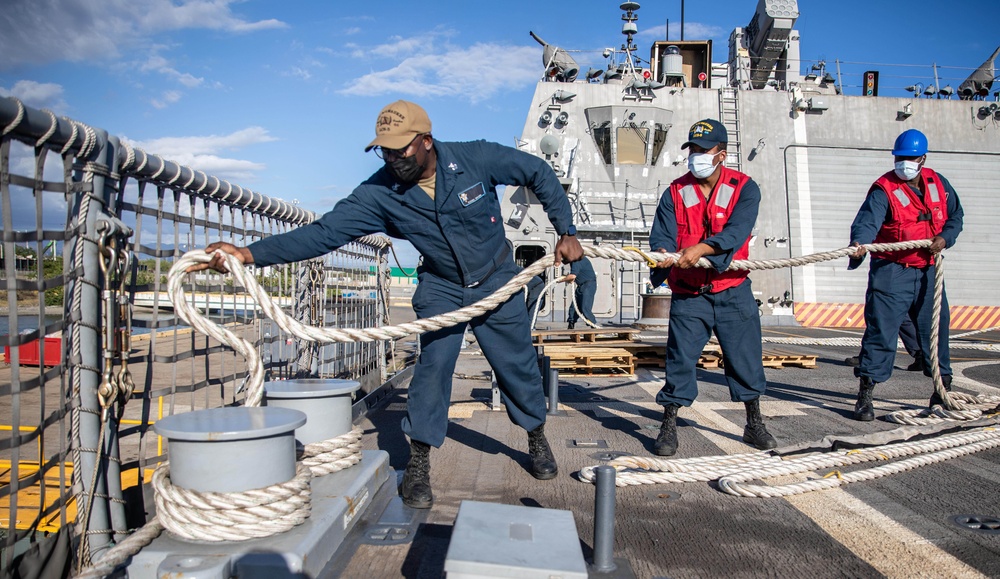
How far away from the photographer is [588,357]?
7.39m

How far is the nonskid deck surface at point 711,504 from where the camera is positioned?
2393 millimetres

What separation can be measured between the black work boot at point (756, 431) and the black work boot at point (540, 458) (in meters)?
1.35

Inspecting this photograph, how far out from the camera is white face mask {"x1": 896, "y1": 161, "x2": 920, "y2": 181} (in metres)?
4.98

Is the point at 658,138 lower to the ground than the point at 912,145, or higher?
higher

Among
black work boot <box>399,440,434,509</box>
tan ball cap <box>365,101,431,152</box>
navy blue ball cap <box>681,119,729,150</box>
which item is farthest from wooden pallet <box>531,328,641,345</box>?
tan ball cap <box>365,101,431,152</box>

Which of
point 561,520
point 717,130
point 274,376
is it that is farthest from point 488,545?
point 274,376

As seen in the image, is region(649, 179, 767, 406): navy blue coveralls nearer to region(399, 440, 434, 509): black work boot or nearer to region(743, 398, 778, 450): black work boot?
region(743, 398, 778, 450): black work boot

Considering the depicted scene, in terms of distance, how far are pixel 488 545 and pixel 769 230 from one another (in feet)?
65.3

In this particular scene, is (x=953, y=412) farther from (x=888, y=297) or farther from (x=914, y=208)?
(x=914, y=208)

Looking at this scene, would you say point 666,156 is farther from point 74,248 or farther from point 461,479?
point 74,248

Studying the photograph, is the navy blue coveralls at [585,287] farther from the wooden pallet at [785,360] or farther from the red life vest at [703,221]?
the red life vest at [703,221]

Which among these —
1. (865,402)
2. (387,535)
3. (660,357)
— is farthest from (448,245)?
(660,357)

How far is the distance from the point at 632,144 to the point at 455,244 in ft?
53.0

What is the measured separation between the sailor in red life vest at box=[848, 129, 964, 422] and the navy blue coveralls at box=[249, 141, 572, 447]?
2881 millimetres
